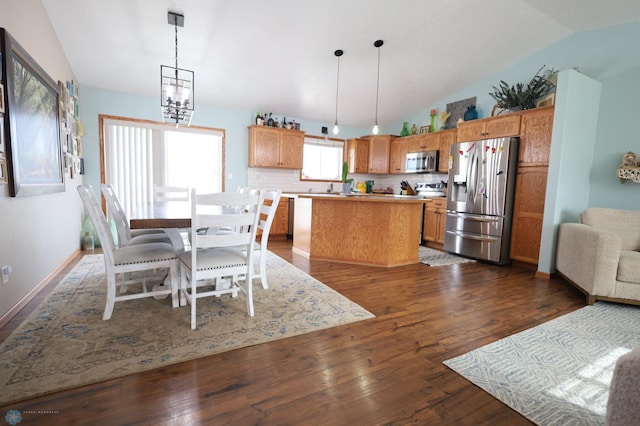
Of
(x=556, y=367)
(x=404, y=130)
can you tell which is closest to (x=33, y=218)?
(x=556, y=367)

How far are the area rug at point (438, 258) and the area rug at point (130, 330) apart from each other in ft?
6.56

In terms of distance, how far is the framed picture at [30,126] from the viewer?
83.7 inches

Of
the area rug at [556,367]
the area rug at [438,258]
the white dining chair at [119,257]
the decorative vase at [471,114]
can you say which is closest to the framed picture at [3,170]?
the white dining chair at [119,257]

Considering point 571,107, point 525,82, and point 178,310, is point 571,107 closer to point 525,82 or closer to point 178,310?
point 525,82

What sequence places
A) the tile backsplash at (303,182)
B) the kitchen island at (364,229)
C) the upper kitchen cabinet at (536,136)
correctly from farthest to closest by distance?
the tile backsplash at (303,182), the kitchen island at (364,229), the upper kitchen cabinet at (536,136)

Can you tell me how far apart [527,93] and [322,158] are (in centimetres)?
385

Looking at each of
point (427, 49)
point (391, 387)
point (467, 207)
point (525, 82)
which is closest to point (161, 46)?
point (427, 49)

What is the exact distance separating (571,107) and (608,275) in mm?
1989

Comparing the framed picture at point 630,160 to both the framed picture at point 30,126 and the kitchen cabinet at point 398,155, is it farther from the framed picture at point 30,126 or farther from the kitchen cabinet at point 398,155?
the framed picture at point 30,126

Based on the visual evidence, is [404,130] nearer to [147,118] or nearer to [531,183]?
[531,183]

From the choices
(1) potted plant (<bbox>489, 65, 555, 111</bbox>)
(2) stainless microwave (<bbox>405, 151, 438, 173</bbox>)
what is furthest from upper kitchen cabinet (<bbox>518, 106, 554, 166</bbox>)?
(2) stainless microwave (<bbox>405, 151, 438, 173</bbox>)

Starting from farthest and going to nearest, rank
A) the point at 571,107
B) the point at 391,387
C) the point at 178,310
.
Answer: the point at 571,107 < the point at 178,310 < the point at 391,387

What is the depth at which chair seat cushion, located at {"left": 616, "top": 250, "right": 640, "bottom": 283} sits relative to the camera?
274 centimetres

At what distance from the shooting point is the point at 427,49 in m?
4.29
